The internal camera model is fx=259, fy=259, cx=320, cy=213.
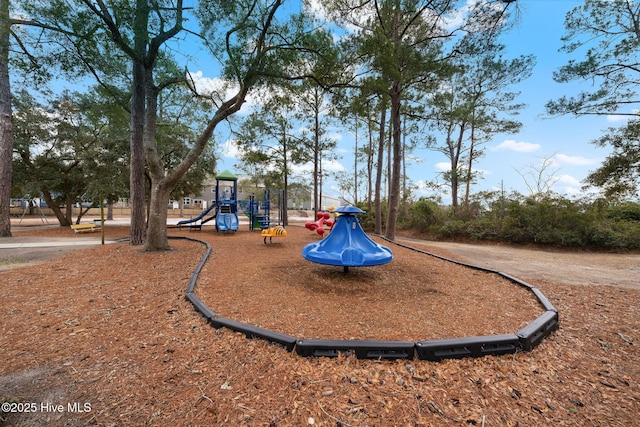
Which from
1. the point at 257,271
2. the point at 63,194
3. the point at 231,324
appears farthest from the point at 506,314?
the point at 63,194

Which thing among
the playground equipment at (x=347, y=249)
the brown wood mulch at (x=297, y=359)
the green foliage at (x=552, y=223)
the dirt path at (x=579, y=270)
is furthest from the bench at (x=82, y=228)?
the green foliage at (x=552, y=223)

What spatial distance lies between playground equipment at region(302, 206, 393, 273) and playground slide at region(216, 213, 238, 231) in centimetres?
755

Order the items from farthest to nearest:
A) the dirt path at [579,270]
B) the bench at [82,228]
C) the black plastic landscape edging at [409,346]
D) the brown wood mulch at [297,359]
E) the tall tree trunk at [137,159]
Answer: the bench at [82,228] → the tall tree trunk at [137,159] → the dirt path at [579,270] → the black plastic landscape edging at [409,346] → the brown wood mulch at [297,359]

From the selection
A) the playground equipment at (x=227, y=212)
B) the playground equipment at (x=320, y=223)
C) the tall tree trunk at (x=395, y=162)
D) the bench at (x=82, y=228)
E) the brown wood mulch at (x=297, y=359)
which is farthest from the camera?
the bench at (x=82, y=228)

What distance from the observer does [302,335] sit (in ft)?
7.75

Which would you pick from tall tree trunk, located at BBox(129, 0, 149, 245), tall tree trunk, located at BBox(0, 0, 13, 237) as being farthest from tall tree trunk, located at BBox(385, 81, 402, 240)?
tall tree trunk, located at BBox(0, 0, 13, 237)

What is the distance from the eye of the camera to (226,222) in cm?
1115

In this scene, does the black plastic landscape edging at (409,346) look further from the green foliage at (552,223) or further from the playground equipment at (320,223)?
the green foliage at (552,223)

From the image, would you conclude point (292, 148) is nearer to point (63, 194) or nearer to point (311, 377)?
point (63, 194)

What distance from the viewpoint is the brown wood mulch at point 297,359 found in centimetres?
163

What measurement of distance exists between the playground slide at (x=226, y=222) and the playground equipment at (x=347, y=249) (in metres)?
7.55

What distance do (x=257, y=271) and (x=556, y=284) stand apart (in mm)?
5247

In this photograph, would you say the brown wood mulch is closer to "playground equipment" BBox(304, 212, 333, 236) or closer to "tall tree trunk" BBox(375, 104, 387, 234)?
"playground equipment" BBox(304, 212, 333, 236)

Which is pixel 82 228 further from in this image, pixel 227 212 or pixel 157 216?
pixel 157 216
